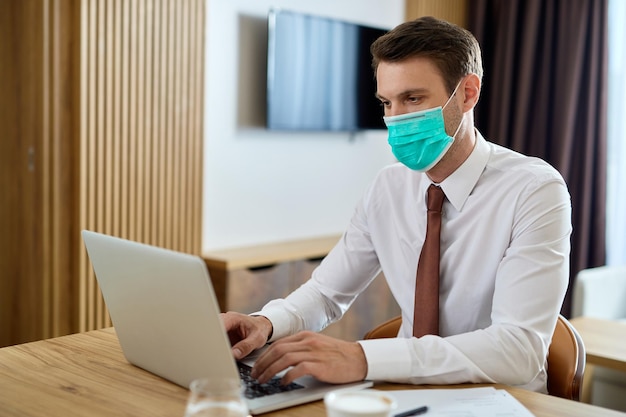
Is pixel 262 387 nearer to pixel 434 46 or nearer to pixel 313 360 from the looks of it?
pixel 313 360

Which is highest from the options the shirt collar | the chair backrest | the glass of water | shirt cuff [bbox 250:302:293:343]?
the shirt collar

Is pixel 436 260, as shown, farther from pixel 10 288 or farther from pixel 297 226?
pixel 297 226

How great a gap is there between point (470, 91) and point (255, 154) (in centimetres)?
215

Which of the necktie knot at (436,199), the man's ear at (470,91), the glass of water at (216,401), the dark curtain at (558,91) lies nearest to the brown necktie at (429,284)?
the necktie knot at (436,199)

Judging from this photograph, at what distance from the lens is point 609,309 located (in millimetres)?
3627

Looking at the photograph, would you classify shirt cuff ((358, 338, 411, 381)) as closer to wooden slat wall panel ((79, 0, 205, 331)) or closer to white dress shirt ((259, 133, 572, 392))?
white dress shirt ((259, 133, 572, 392))

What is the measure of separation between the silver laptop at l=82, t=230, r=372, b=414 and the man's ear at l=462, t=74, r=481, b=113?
76 cm

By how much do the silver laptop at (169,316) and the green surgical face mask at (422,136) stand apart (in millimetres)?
606

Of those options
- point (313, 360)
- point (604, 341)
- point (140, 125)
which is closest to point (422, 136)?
point (313, 360)

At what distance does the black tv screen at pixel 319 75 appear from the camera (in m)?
3.76

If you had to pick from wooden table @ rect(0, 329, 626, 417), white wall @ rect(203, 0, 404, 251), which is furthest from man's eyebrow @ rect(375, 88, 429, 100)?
white wall @ rect(203, 0, 404, 251)

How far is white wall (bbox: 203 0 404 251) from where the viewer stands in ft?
12.0

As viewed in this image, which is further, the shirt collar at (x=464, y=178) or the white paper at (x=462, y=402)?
the shirt collar at (x=464, y=178)

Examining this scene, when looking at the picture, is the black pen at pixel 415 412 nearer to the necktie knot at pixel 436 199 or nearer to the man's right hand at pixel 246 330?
the man's right hand at pixel 246 330
